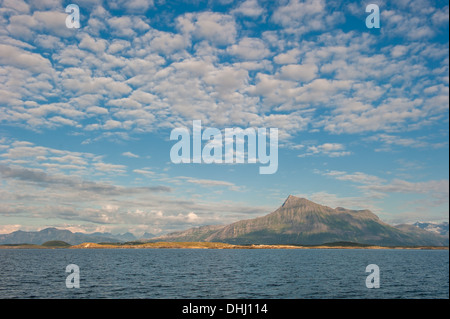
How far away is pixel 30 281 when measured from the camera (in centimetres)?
9194
